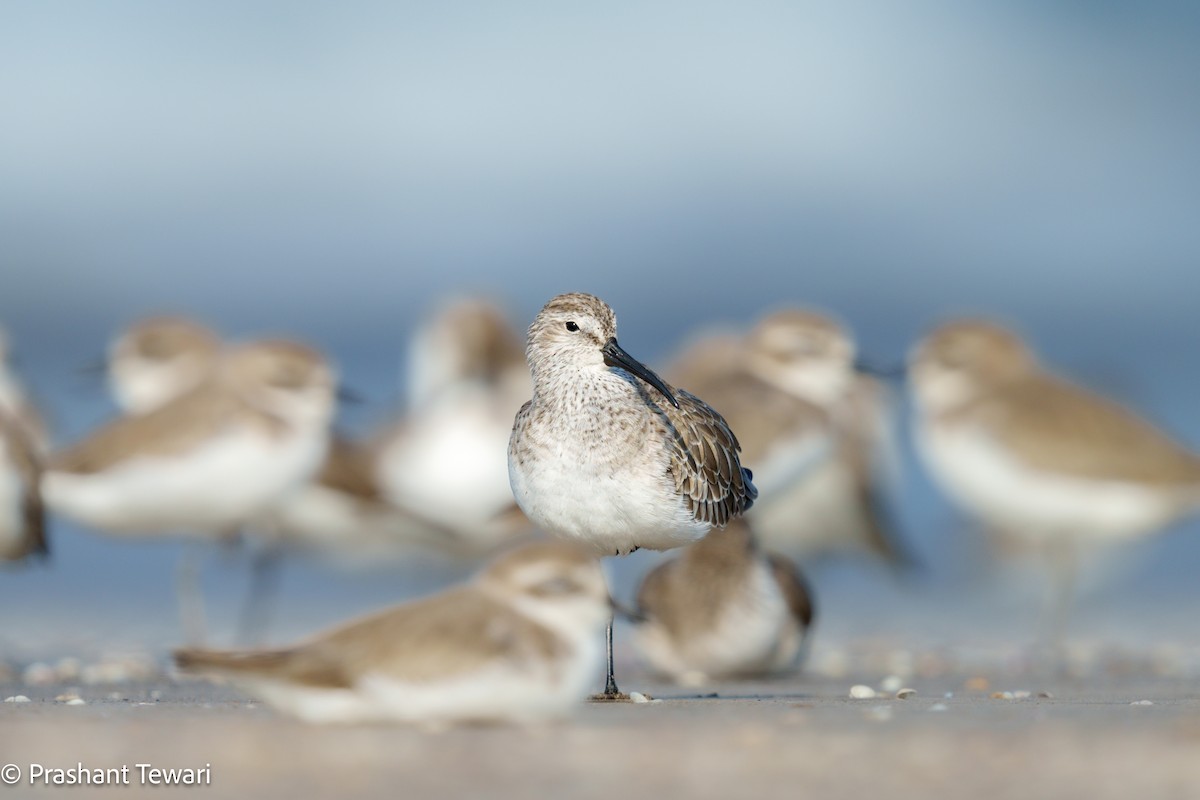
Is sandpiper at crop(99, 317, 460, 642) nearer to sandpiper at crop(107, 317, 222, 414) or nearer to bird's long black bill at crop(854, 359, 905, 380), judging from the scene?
sandpiper at crop(107, 317, 222, 414)

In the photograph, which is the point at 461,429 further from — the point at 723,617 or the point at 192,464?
the point at 723,617

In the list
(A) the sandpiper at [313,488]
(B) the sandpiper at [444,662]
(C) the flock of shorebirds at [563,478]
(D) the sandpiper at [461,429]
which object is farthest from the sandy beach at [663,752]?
(D) the sandpiper at [461,429]

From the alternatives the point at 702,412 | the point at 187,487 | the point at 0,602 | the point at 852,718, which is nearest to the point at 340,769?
the point at 852,718

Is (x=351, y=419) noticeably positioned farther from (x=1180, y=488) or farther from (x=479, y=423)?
(x=1180, y=488)

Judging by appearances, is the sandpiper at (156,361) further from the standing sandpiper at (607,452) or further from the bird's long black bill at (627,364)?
the bird's long black bill at (627,364)

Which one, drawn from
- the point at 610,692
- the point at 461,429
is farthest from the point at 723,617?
the point at 461,429
